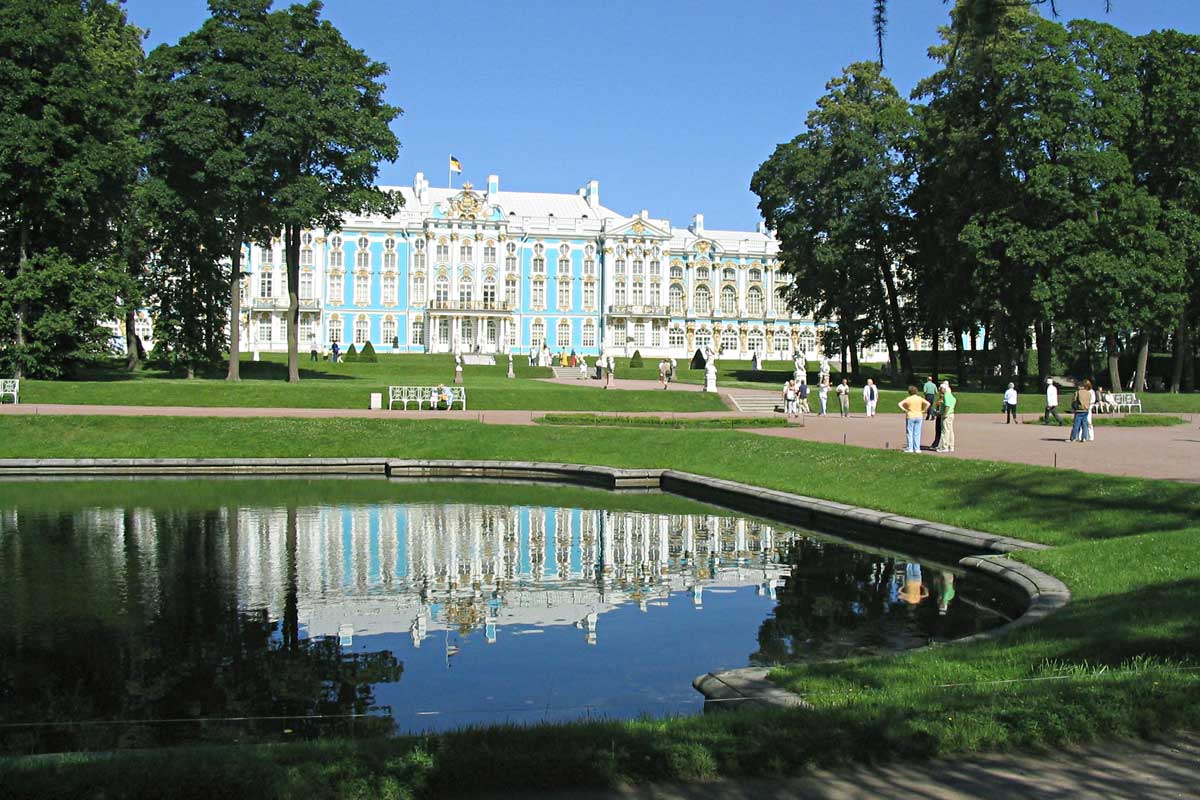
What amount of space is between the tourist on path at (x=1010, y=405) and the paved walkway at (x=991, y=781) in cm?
2694

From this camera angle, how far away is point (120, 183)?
34.8m

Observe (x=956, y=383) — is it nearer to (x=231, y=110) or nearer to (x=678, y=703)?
(x=231, y=110)

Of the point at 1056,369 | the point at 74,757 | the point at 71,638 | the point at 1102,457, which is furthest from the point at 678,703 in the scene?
the point at 1056,369

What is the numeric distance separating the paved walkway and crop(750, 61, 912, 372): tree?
132 feet

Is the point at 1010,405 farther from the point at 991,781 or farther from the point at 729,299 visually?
the point at 729,299

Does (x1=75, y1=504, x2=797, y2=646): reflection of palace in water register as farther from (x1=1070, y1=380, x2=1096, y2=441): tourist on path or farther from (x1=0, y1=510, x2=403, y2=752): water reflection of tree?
(x1=1070, y1=380, x2=1096, y2=441): tourist on path

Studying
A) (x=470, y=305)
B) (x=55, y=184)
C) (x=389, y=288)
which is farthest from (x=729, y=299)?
(x=55, y=184)

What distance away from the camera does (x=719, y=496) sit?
18.2 meters

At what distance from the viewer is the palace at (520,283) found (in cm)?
7944

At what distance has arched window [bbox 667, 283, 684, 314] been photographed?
3455 inches

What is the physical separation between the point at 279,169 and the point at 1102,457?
27.9 meters

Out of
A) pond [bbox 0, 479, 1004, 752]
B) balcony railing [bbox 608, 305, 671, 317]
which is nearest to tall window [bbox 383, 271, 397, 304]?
balcony railing [bbox 608, 305, 671, 317]

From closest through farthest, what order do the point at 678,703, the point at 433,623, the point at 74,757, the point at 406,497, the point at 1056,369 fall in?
the point at 74,757, the point at 678,703, the point at 433,623, the point at 406,497, the point at 1056,369

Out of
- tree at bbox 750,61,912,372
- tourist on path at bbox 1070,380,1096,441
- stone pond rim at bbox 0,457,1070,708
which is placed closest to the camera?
stone pond rim at bbox 0,457,1070,708
